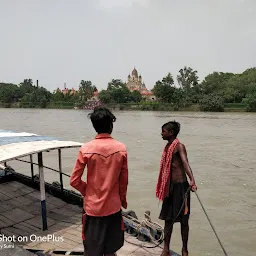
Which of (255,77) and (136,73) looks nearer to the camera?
(255,77)

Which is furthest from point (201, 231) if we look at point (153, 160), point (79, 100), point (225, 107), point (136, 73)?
point (136, 73)

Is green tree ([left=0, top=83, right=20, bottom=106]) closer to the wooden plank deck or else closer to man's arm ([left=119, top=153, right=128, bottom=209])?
the wooden plank deck

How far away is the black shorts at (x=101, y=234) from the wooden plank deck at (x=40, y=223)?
1020 mm

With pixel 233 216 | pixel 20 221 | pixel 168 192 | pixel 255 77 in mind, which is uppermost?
pixel 255 77

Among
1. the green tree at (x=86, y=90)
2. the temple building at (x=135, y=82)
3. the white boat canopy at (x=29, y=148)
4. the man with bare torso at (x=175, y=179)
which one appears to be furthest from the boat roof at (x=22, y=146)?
the temple building at (x=135, y=82)

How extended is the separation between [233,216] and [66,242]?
176 inches

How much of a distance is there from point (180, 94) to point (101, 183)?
56.8m

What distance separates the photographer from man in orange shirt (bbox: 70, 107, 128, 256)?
7.12 ft

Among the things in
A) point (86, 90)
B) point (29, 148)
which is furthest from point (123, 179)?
point (86, 90)

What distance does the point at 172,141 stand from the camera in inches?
125

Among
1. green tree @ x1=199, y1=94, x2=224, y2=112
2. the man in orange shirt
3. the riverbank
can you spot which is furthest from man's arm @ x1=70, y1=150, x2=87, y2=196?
green tree @ x1=199, y1=94, x2=224, y2=112

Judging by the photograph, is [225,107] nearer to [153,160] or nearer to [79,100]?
[79,100]

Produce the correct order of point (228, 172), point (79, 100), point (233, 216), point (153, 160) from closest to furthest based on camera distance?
point (233, 216) < point (228, 172) < point (153, 160) < point (79, 100)

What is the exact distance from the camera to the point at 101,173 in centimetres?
219
